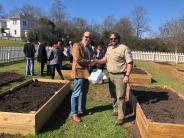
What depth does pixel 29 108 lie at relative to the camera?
721cm

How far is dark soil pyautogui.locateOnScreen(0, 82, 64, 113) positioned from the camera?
7.20m

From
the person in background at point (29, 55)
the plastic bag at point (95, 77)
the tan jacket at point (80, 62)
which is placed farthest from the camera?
the person in background at point (29, 55)

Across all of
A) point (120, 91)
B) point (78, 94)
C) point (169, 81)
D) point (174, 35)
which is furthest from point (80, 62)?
point (174, 35)

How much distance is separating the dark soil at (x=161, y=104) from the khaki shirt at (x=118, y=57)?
128cm

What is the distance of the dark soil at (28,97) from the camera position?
283 inches

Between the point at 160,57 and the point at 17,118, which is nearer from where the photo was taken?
the point at 17,118

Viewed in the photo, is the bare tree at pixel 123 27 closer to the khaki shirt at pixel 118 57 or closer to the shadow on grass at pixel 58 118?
the shadow on grass at pixel 58 118

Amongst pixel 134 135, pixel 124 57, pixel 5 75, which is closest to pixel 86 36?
pixel 124 57

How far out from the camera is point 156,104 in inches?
332

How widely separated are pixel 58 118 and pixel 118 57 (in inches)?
83.9

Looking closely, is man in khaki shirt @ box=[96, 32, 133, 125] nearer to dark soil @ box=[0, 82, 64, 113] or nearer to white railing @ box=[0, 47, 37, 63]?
dark soil @ box=[0, 82, 64, 113]

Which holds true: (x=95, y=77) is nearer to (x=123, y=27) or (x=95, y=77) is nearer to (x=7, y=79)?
(x=7, y=79)

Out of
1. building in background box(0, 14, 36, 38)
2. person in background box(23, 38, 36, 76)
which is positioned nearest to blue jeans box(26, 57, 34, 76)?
person in background box(23, 38, 36, 76)

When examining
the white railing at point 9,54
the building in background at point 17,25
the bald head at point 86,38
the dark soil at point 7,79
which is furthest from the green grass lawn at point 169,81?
the building in background at point 17,25
